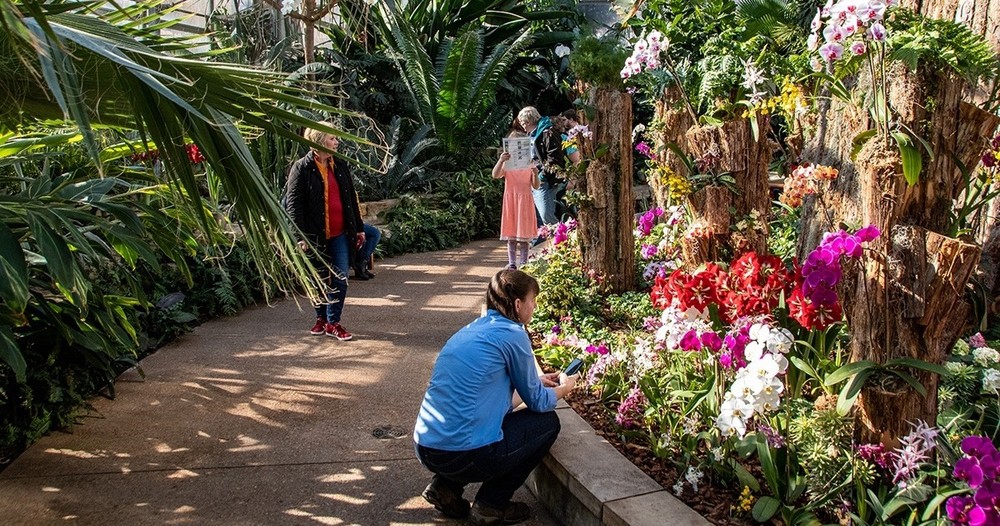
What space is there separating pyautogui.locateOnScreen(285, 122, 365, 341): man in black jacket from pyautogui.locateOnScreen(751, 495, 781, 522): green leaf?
325 cm

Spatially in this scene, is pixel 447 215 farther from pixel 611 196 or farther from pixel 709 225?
pixel 709 225

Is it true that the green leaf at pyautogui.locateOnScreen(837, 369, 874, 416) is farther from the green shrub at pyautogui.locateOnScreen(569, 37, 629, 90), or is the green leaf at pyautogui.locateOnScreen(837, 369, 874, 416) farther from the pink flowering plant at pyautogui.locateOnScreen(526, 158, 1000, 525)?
the green shrub at pyautogui.locateOnScreen(569, 37, 629, 90)

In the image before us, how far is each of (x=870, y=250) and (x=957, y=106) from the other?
0.52 metres

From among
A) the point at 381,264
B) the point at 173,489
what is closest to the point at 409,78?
the point at 381,264

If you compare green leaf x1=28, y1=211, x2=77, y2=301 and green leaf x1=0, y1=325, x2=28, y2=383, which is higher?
green leaf x1=28, y1=211, x2=77, y2=301

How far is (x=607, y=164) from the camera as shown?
6.00m

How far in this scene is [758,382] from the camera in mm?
2812

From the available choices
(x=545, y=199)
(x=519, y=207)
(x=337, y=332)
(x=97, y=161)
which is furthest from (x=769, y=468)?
(x=545, y=199)

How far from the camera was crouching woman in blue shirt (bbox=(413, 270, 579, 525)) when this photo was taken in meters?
3.16

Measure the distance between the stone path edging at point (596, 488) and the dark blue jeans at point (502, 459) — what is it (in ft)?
0.45

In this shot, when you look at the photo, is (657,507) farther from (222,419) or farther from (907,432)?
(222,419)

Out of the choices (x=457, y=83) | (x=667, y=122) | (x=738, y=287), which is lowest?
(x=738, y=287)

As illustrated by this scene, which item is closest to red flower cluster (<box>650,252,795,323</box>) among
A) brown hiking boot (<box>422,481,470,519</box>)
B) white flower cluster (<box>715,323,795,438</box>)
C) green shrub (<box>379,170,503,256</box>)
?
white flower cluster (<box>715,323,795,438</box>)

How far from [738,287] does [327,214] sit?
10.3 ft
